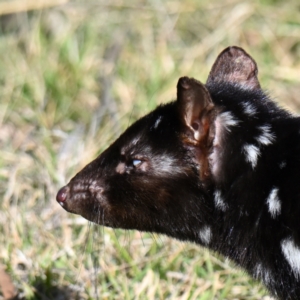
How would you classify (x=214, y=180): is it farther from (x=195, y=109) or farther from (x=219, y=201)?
(x=195, y=109)

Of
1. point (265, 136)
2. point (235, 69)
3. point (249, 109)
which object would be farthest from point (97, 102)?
point (265, 136)

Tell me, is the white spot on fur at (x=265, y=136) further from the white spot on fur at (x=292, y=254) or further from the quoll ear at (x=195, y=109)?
the white spot on fur at (x=292, y=254)

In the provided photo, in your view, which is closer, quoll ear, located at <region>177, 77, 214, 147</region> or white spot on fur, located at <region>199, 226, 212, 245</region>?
quoll ear, located at <region>177, 77, 214, 147</region>

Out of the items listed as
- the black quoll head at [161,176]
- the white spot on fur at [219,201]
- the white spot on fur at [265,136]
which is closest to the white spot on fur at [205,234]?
the black quoll head at [161,176]

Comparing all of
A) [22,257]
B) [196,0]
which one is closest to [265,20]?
[196,0]

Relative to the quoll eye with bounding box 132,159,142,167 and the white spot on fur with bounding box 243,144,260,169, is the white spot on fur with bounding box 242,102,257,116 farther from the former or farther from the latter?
the quoll eye with bounding box 132,159,142,167

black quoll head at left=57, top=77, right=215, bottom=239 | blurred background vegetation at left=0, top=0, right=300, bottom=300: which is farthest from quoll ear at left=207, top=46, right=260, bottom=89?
black quoll head at left=57, top=77, right=215, bottom=239

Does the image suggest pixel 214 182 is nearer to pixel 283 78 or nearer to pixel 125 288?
pixel 125 288
